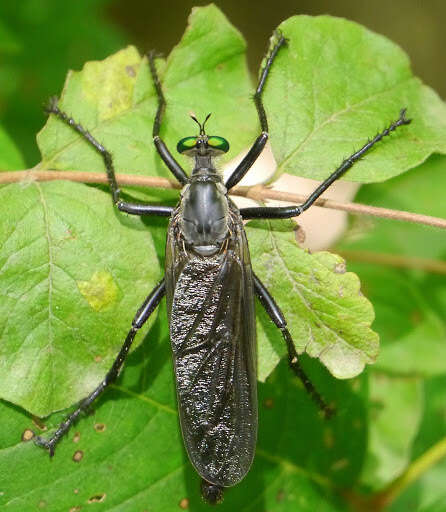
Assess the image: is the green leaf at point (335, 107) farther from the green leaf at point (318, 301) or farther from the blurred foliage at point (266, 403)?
the blurred foliage at point (266, 403)

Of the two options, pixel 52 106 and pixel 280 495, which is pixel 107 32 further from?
pixel 280 495

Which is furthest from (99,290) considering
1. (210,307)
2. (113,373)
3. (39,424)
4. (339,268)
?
(339,268)

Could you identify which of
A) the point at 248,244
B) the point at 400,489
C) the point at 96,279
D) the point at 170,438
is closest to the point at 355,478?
the point at 400,489

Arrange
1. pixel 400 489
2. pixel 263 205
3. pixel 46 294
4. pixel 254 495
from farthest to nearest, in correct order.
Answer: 1. pixel 400 489
2. pixel 254 495
3. pixel 263 205
4. pixel 46 294

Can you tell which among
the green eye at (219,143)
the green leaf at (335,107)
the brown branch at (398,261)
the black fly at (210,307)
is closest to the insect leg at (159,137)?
the black fly at (210,307)

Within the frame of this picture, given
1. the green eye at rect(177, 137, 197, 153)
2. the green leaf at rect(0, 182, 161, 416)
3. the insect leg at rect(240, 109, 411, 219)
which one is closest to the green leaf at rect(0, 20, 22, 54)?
the green eye at rect(177, 137, 197, 153)

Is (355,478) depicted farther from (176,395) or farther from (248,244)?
(248,244)

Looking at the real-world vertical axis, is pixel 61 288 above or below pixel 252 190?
below
